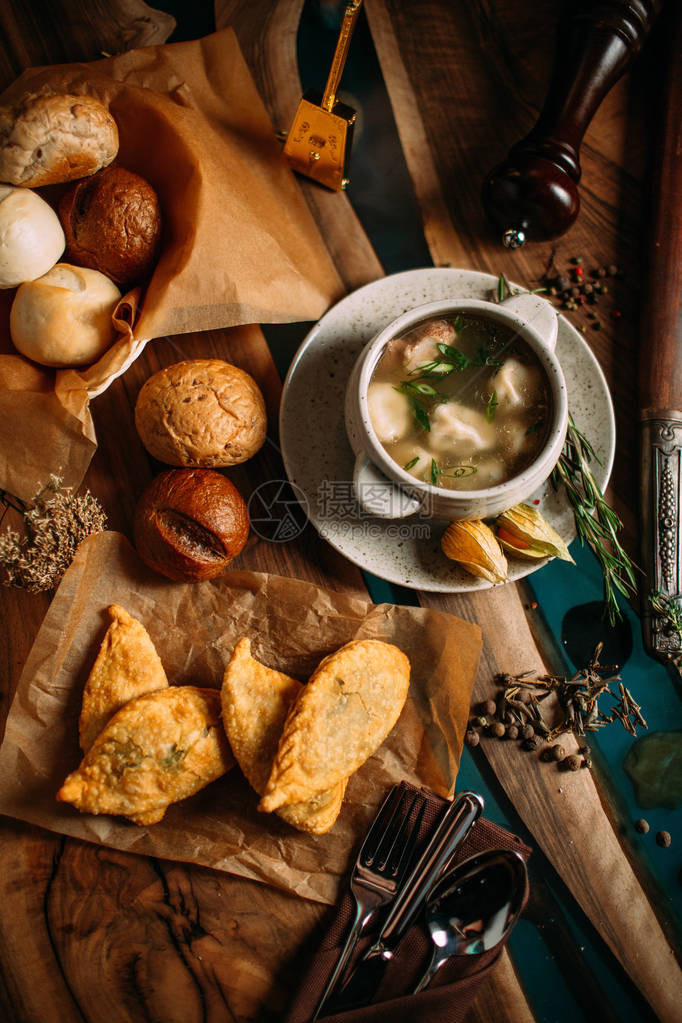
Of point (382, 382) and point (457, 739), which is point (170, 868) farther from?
point (382, 382)

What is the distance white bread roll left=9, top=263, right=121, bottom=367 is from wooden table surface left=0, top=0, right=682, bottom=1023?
16cm

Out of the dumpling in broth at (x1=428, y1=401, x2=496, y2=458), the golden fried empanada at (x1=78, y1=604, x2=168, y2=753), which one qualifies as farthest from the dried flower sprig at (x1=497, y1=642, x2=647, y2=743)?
→ the golden fried empanada at (x1=78, y1=604, x2=168, y2=753)

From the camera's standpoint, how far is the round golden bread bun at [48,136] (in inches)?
57.1

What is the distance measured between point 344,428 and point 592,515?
579 mm

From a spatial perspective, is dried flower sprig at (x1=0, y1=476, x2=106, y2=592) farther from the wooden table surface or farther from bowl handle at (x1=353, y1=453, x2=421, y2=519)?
bowl handle at (x1=353, y1=453, x2=421, y2=519)

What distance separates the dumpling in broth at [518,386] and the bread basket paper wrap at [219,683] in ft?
1.60

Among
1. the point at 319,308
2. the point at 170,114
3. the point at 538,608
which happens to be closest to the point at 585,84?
the point at 319,308

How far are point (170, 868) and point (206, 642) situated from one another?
0.47 m

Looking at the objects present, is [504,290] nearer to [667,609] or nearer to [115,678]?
[667,609]

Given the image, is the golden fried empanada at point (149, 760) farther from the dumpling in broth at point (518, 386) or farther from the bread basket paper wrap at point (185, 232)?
the dumpling in broth at point (518, 386)

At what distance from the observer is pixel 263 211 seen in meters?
1.61

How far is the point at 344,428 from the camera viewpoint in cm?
155

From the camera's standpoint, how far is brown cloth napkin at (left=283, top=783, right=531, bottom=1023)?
137 cm

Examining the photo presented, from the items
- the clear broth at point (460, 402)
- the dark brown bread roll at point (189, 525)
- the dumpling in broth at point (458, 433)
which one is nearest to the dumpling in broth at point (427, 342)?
the clear broth at point (460, 402)
